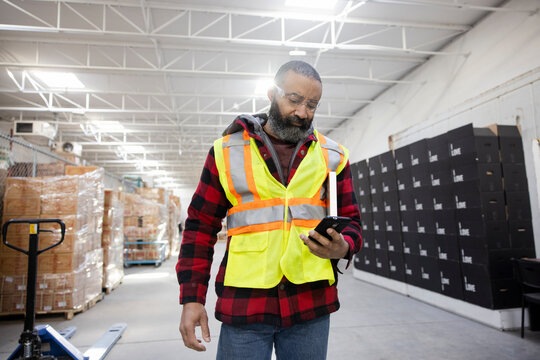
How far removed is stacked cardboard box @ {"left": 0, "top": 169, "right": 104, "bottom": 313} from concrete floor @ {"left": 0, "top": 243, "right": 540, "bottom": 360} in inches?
12.5

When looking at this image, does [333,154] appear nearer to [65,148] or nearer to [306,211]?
[306,211]

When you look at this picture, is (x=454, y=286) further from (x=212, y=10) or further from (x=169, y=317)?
(x=212, y=10)

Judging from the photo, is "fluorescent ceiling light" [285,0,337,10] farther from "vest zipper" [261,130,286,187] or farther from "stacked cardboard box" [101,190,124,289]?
"vest zipper" [261,130,286,187]

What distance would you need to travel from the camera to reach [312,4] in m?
7.09

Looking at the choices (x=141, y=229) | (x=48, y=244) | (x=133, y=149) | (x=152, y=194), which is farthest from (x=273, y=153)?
(x=133, y=149)

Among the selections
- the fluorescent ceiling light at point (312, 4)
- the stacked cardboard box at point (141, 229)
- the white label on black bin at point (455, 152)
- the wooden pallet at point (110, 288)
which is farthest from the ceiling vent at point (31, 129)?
the white label on black bin at point (455, 152)

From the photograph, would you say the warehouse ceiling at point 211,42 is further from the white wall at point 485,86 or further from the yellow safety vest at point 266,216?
the yellow safety vest at point 266,216

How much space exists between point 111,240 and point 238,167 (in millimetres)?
6321

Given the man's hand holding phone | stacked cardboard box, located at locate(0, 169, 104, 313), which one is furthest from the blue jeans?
stacked cardboard box, located at locate(0, 169, 104, 313)

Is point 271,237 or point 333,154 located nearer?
point 271,237

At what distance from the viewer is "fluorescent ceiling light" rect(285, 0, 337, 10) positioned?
22.9 ft

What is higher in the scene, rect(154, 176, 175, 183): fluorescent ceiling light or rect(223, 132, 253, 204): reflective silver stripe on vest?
rect(154, 176, 175, 183): fluorescent ceiling light

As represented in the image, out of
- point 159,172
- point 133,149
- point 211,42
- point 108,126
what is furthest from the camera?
point 159,172

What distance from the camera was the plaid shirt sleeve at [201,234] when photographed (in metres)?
1.20
